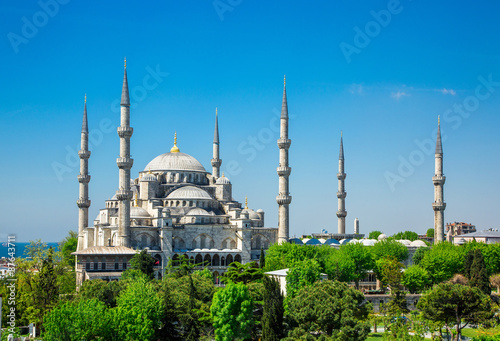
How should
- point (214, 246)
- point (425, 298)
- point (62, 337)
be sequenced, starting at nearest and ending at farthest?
point (62, 337)
point (425, 298)
point (214, 246)

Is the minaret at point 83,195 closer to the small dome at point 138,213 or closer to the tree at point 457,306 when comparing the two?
the small dome at point 138,213

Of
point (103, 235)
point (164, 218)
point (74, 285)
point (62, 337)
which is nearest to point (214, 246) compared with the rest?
point (164, 218)

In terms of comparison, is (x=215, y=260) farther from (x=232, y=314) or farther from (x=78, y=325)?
(x=78, y=325)

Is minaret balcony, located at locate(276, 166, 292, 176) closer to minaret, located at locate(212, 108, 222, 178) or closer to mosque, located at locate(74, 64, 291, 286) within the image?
mosque, located at locate(74, 64, 291, 286)

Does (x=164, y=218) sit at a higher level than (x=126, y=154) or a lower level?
lower

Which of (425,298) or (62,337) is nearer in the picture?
(62,337)

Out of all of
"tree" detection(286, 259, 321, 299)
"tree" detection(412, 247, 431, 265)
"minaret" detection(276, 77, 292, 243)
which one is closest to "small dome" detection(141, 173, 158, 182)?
"minaret" detection(276, 77, 292, 243)

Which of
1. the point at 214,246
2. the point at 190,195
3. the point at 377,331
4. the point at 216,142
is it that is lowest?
the point at 377,331

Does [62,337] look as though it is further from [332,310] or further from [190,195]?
[190,195]
